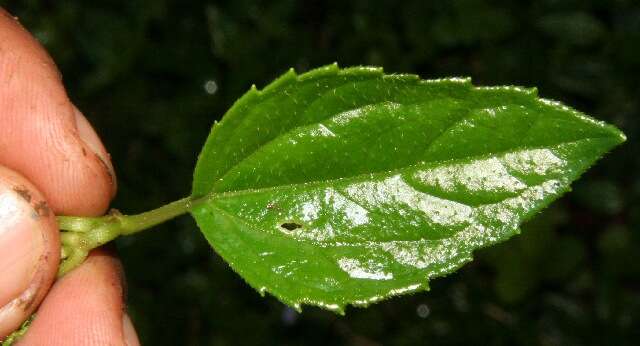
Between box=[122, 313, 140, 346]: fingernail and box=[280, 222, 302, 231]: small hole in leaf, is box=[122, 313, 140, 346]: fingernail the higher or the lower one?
the lower one

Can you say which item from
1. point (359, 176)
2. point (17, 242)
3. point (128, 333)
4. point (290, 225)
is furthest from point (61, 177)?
point (359, 176)

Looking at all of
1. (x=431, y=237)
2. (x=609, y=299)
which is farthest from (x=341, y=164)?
(x=609, y=299)

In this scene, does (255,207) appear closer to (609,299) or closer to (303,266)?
(303,266)

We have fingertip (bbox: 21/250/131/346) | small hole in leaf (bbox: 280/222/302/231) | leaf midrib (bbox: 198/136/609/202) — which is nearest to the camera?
leaf midrib (bbox: 198/136/609/202)

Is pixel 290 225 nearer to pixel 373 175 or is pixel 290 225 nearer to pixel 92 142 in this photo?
pixel 373 175

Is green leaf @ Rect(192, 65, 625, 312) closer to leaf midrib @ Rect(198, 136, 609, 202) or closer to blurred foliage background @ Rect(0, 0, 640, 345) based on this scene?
leaf midrib @ Rect(198, 136, 609, 202)

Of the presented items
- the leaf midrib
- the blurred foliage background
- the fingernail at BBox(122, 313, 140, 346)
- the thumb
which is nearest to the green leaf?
the leaf midrib
